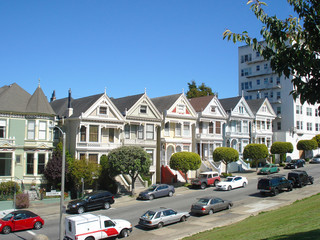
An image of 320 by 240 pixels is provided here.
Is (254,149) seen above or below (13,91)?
below

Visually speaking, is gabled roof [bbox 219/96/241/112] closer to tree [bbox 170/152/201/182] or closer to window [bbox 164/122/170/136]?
window [bbox 164/122/170/136]

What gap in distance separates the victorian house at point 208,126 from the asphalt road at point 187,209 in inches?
433

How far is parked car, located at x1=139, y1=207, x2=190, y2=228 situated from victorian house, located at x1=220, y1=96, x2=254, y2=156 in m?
32.6

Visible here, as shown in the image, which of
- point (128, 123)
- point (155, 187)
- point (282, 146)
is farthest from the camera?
point (282, 146)

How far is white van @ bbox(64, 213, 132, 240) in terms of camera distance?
20.5 meters

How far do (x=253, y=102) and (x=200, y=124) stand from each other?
17.2 metres

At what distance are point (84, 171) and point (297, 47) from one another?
29499 mm

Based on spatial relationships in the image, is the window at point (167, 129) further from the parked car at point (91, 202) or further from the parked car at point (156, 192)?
the parked car at point (91, 202)

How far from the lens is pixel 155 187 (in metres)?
36.9

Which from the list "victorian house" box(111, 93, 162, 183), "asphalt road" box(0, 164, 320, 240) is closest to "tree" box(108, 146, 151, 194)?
"asphalt road" box(0, 164, 320, 240)

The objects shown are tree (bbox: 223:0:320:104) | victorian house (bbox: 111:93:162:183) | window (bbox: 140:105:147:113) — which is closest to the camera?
tree (bbox: 223:0:320:104)

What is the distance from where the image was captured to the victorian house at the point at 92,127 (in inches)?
1602

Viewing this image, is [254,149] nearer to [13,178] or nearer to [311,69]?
[13,178]

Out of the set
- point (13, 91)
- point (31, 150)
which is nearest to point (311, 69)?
point (31, 150)
